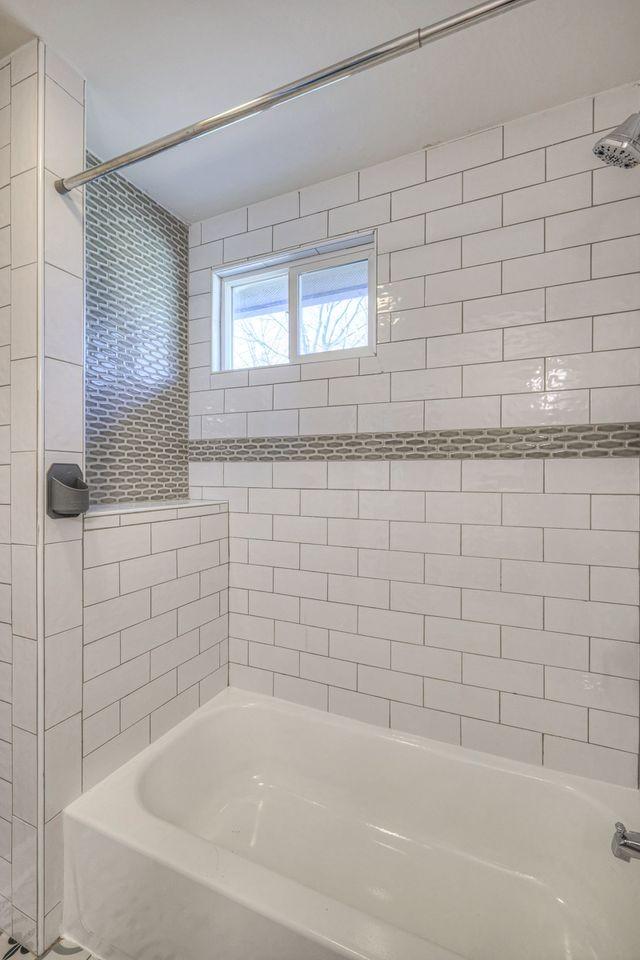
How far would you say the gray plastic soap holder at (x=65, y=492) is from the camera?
1.29m

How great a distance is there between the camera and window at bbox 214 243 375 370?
1960 mm

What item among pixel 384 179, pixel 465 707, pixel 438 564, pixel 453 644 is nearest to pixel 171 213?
pixel 384 179

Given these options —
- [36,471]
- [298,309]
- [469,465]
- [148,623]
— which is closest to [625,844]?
[469,465]

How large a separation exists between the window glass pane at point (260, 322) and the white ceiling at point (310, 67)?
496 mm

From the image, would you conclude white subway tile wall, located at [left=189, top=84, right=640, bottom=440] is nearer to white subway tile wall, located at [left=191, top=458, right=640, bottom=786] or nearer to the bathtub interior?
white subway tile wall, located at [left=191, top=458, right=640, bottom=786]

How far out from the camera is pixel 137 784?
1504mm

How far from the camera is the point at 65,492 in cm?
129

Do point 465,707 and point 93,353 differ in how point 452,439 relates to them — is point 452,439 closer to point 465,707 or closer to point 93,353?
point 465,707

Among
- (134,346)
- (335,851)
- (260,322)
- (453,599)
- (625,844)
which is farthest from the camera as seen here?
(260,322)

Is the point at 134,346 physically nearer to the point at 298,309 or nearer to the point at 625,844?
the point at 298,309

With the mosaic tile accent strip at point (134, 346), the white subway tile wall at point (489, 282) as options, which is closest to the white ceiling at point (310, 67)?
the white subway tile wall at point (489, 282)

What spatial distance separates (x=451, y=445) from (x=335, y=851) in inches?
61.2

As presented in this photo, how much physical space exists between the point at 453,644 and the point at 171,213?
91.9 inches

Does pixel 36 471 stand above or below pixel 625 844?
above
